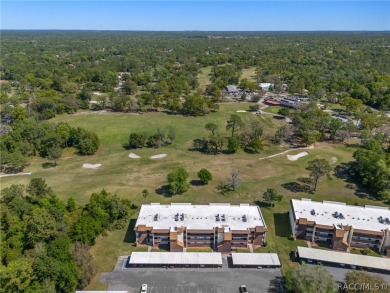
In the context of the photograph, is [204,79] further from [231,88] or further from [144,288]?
[144,288]

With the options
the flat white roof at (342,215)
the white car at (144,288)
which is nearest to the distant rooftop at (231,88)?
the flat white roof at (342,215)

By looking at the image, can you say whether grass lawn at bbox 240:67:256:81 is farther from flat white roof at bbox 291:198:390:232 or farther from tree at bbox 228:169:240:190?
flat white roof at bbox 291:198:390:232

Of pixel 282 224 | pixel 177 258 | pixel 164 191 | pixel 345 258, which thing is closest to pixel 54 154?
pixel 164 191

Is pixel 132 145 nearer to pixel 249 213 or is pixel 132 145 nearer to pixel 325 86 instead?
pixel 249 213

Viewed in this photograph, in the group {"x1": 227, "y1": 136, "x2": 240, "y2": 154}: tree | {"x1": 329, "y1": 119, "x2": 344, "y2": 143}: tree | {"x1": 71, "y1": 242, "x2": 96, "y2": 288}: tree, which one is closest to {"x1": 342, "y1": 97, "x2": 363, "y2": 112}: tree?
{"x1": 329, "y1": 119, "x2": 344, "y2": 143}: tree

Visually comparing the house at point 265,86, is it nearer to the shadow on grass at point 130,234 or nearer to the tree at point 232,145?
the tree at point 232,145

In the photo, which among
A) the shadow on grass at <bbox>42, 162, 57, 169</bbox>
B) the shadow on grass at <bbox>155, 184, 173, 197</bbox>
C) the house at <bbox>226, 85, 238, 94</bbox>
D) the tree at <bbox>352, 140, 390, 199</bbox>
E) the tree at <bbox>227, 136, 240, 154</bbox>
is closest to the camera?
the tree at <bbox>352, 140, 390, 199</bbox>
